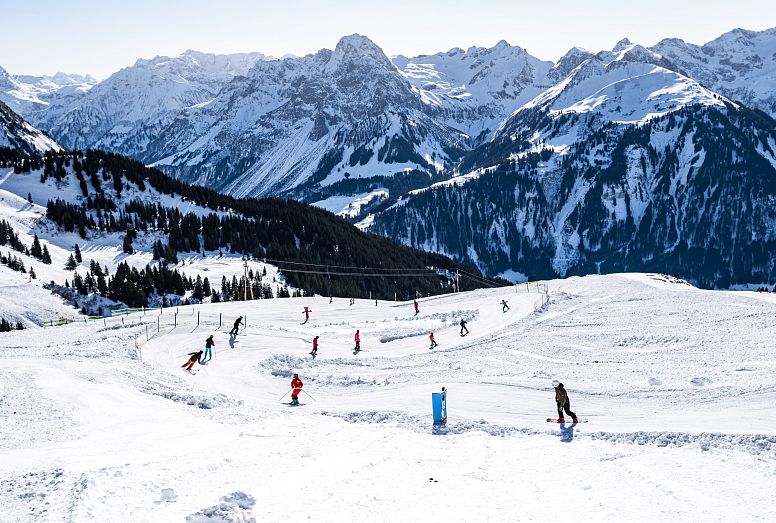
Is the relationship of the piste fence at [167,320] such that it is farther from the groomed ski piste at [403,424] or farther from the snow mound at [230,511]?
the snow mound at [230,511]

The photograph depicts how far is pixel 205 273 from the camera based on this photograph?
118125mm

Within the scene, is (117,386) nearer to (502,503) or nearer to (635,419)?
(502,503)

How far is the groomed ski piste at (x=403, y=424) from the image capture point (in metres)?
18.2

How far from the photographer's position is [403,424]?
2830 centimetres

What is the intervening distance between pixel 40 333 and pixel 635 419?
171ft

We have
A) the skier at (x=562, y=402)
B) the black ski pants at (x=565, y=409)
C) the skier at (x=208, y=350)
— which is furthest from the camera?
the skier at (x=208, y=350)

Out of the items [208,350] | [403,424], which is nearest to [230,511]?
[403,424]

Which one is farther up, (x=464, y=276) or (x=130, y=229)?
(x=130, y=229)

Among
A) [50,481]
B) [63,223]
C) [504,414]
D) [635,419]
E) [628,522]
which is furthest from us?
[63,223]

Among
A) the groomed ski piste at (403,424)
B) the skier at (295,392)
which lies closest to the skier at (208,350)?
the groomed ski piste at (403,424)

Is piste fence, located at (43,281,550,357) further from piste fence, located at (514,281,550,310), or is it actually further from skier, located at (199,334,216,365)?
skier, located at (199,334,216,365)

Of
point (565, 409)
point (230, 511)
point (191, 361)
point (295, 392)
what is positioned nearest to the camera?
point (230, 511)

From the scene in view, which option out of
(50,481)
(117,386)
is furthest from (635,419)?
(117,386)

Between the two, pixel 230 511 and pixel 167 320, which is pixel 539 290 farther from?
pixel 230 511
